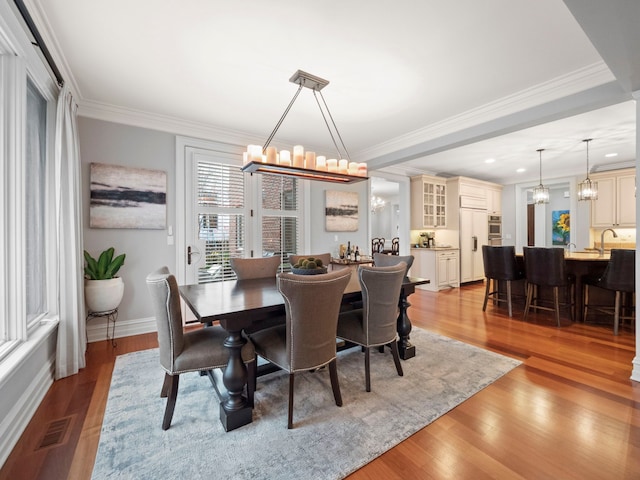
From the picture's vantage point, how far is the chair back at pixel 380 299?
86.2 inches

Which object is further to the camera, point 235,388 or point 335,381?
point 335,381

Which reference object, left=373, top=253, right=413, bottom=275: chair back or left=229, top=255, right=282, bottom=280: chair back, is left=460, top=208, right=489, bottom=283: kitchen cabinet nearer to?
left=373, top=253, right=413, bottom=275: chair back

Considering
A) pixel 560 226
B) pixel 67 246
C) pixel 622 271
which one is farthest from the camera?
pixel 560 226

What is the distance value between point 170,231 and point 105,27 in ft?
7.20

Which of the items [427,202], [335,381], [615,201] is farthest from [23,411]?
[615,201]

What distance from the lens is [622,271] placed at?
331 centimetres

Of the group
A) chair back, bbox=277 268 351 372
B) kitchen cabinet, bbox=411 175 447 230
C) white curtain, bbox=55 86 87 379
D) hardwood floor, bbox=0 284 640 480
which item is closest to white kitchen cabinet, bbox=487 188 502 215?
kitchen cabinet, bbox=411 175 447 230

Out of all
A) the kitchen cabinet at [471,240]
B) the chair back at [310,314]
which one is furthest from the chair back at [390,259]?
the kitchen cabinet at [471,240]

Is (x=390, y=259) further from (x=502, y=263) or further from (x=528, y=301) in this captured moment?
(x=528, y=301)

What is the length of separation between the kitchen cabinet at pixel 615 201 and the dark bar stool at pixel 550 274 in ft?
9.15

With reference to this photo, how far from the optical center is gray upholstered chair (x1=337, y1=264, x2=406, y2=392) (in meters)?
2.19

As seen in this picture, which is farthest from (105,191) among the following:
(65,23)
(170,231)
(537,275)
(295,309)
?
(537,275)

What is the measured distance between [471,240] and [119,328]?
679cm

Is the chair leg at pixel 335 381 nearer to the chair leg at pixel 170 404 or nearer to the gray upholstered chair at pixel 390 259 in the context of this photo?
the chair leg at pixel 170 404
